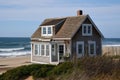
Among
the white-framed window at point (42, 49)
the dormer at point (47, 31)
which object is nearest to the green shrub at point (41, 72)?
the white-framed window at point (42, 49)

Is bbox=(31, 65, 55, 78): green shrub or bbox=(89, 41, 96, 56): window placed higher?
bbox=(89, 41, 96, 56): window

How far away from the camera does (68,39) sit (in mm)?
36000

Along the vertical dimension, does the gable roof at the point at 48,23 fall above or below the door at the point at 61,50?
above

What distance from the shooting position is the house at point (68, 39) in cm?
3644

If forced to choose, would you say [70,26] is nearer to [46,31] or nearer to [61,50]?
[61,50]

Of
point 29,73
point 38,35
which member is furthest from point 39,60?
point 29,73

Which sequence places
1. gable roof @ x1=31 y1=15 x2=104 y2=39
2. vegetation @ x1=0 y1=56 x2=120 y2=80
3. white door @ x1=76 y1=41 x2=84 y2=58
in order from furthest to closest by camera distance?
1. white door @ x1=76 y1=41 x2=84 y2=58
2. gable roof @ x1=31 y1=15 x2=104 y2=39
3. vegetation @ x1=0 y1=56 x2=120 y2=80

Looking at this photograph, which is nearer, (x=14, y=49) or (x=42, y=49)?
(x=42, y=49)

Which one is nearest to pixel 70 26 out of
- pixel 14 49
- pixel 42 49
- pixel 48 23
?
pixel 48 23

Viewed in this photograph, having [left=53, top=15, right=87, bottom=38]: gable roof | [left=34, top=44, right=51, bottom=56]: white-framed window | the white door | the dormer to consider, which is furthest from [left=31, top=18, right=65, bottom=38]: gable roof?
the white door

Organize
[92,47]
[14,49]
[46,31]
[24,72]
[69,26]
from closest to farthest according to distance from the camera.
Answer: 1. [24,72]
2. [69,26]
3. [92,47]
4. [46,31]
5. [14,49]

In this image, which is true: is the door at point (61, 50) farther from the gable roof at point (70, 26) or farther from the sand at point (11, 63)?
the sand at point (11, 63)

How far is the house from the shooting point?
36.4 metres

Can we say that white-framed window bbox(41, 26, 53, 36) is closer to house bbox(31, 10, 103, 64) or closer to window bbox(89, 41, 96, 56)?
house bbox(31, 10, 103, 64)
